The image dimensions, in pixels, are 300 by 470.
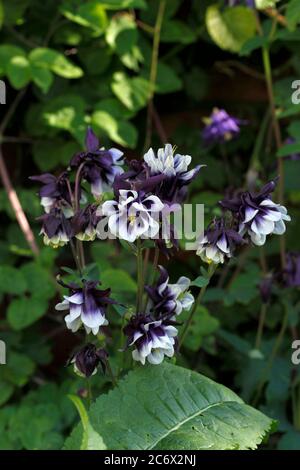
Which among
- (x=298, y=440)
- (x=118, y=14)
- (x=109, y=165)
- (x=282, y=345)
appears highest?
(x=109, y=165)

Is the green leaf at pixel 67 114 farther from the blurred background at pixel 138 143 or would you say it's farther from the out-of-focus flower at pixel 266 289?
the out-of-focus flower at pixel 266 289

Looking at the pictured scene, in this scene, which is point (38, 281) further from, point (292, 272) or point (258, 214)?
point (258, 214)

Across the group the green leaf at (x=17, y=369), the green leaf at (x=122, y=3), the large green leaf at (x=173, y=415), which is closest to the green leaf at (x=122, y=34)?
the green leaf at (x=122, y=3)

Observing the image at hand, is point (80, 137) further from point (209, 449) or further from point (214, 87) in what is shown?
point (209, 449)

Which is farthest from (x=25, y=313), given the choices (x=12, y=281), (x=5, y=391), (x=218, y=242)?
(x=218, y=242)

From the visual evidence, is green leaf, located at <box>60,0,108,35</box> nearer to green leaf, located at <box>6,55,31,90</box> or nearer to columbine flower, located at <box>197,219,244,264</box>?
green leaf, located at <box>6,55,31,90</box>

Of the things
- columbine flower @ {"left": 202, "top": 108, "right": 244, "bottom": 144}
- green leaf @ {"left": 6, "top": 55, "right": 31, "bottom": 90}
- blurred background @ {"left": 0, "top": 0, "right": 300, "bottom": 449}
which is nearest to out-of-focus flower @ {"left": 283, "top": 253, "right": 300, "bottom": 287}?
blurred background @ {"left": 0, "top": 0, "right": 300, "bottom": 449}

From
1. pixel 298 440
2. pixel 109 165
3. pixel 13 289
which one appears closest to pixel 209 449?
pixel 109 165
